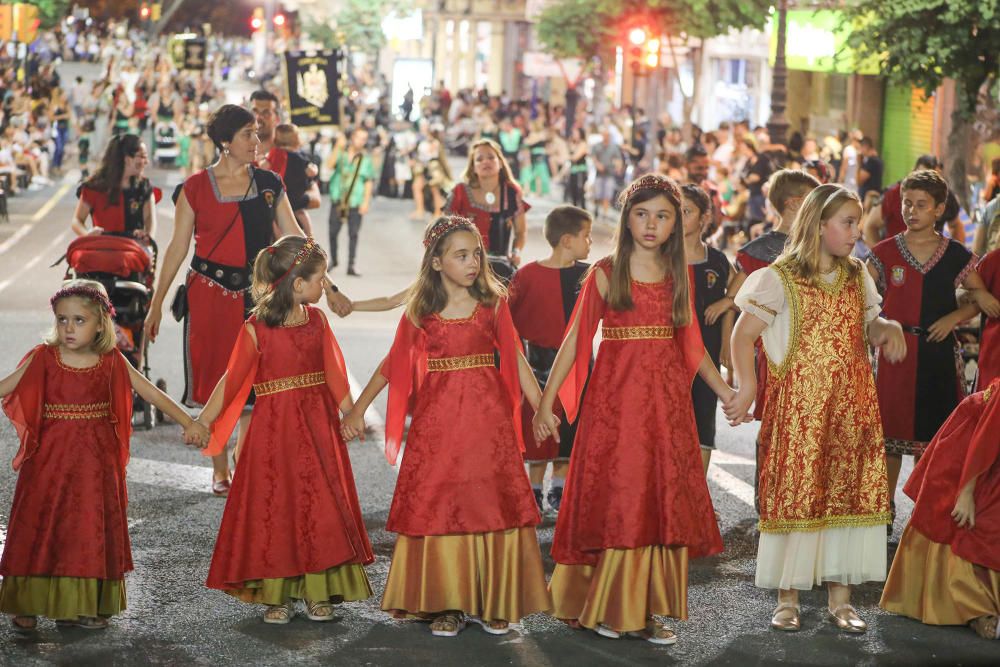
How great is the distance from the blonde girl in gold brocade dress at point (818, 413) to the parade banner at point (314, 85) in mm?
13710

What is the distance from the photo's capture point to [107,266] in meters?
10.7

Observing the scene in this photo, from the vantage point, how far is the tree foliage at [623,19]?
32469 millimetres

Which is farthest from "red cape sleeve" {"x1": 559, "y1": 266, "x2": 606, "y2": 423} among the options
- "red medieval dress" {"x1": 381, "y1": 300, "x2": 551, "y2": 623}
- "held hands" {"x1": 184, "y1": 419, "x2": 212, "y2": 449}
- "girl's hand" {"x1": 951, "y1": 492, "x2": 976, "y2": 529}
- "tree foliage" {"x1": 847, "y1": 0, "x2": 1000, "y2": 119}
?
"tree foliage" {"x1": 847, "y1": 0, "x2": 1000, "y2": 119}

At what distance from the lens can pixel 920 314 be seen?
8.74 metres

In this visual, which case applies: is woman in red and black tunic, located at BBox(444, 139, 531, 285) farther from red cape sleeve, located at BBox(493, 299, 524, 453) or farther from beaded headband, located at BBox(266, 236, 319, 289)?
red cape sleeve, located at BBox(493, 299, 524, 453)

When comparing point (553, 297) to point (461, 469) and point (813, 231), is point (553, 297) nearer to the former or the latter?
point (813, 231)

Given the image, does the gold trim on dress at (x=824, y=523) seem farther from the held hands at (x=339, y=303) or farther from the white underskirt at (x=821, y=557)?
the held hands at (x=339, y=303)

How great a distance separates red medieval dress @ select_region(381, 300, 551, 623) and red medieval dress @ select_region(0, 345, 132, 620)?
114cm

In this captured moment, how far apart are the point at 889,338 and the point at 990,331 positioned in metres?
1.45

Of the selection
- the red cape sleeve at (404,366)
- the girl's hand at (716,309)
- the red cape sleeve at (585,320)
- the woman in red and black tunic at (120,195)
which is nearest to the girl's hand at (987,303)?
the girl's hand at (716,309)

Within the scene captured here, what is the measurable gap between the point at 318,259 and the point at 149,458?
354 centimetres

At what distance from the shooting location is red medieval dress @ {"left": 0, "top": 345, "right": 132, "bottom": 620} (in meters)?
6.80

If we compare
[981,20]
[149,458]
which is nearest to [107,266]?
[149,458]

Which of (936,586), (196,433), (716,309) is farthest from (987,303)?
(196,433)
